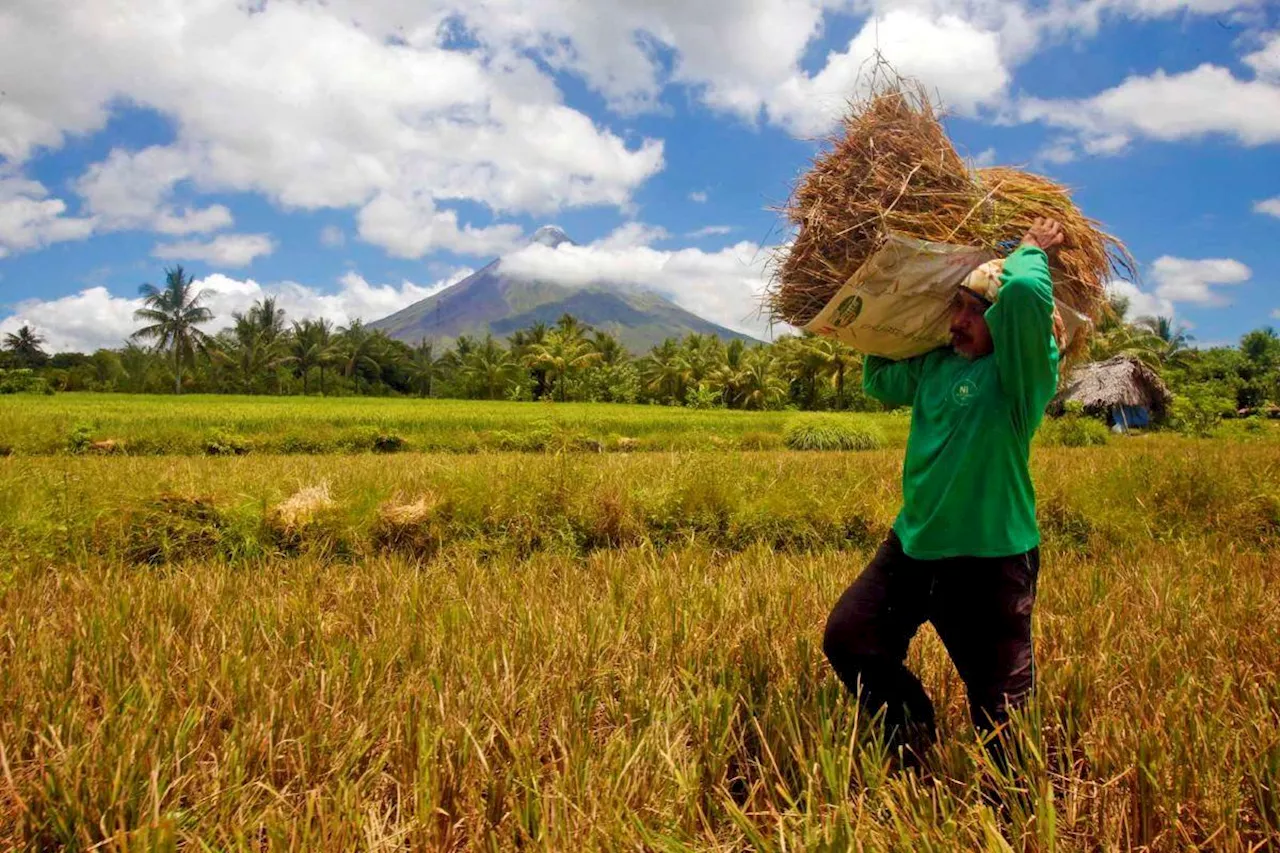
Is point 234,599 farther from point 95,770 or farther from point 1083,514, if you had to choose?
point 1083,514

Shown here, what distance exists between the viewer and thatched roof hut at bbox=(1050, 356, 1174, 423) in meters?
24.3

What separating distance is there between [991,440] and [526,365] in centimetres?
3987

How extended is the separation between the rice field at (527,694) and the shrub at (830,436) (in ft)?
35.4

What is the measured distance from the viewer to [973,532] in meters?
1.98

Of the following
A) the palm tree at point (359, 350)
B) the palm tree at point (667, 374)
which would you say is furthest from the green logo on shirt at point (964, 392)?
the palm tree at point (359, 350)

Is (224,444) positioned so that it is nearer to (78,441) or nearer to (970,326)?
(78,441)

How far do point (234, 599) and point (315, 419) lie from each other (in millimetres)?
13314

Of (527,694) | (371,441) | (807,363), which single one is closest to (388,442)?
(371,441)

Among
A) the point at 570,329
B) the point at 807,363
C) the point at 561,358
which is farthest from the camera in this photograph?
the point at 570,329

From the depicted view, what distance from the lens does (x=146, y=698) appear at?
78.2 inches

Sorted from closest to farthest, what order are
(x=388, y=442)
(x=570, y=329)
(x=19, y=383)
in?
1. (x=388, y=442)
2. (x=19, y=383)
3. (x=570, y=329)

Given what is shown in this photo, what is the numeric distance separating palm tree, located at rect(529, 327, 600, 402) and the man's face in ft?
123

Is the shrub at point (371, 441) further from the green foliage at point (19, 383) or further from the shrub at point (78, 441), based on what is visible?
the green foliage at point (19, 383)

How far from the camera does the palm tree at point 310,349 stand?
1887 inches
